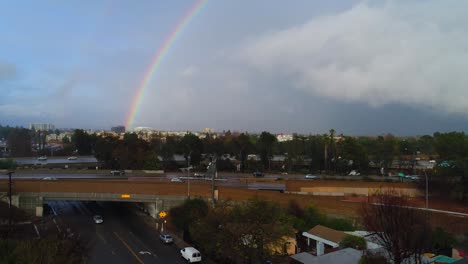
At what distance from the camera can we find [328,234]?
21.4 metres

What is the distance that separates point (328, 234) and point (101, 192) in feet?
66.8

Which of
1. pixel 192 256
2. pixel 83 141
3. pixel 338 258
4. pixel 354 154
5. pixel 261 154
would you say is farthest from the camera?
pixel 83 141

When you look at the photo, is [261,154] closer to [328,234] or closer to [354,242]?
[328,234]

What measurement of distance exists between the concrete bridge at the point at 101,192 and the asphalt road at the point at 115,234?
178 centimetres

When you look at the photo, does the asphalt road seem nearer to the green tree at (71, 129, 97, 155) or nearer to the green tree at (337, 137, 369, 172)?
the green tree at (337, 137, 369, 172)

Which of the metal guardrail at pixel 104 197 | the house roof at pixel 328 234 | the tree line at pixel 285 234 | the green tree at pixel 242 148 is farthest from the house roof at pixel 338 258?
the green tree at pixel 242 148

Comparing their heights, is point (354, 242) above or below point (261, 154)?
below

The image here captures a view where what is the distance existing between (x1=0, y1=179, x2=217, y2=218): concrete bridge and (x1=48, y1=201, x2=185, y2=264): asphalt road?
1.78m

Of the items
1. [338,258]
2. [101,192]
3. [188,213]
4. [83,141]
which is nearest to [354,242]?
[338,258]

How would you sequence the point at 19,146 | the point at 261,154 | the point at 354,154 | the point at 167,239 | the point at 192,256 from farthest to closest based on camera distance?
1. the point at 19,146
2. the point at 261,154
3. the point at 354,154
4. the point at 167,239
5. the point at 192,256

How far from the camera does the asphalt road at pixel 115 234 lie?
69.8ft

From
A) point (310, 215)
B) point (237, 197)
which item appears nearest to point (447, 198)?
point (310, 215)

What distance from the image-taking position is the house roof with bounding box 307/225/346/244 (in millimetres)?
20627

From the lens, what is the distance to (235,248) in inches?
702
